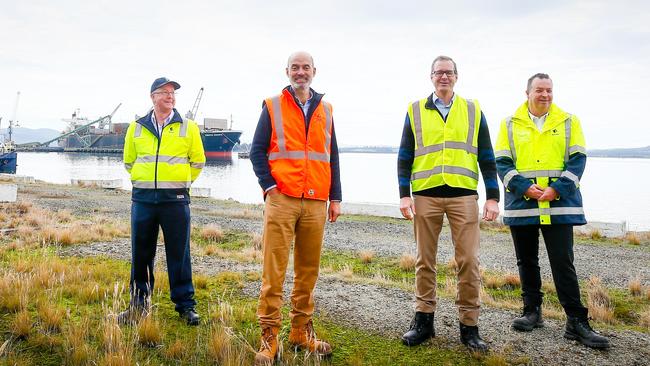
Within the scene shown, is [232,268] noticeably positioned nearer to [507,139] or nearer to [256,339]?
[256,339]

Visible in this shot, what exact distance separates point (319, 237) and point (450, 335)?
1460mm

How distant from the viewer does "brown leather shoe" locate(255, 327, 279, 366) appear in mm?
2993

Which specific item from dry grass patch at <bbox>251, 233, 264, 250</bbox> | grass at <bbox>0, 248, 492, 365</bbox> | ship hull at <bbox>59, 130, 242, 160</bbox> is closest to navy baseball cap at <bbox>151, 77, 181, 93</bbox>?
grass at <bbox>0, 248, 492, 365</bbox>

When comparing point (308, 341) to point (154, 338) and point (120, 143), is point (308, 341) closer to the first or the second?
point (154, 338)

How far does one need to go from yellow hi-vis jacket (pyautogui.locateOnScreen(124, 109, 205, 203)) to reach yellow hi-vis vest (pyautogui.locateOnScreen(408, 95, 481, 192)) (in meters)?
2.00

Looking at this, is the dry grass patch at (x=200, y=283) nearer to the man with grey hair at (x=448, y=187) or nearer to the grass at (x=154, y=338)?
the grass at (x=154, y=338)

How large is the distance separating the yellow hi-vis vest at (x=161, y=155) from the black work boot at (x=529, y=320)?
3169mm

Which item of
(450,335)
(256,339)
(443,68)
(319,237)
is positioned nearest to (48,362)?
(256,339)

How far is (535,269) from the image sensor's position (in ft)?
13.1

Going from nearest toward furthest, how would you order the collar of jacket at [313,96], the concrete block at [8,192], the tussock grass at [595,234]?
the collar of jacket at [313,96], the tussock grass at [595,234], the concrete block at [8,192]

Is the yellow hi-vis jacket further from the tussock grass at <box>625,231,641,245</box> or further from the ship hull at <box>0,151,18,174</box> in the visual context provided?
the ship hull at <box>0,151,18,174</box>

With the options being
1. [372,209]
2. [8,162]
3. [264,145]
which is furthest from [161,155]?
[8,162]

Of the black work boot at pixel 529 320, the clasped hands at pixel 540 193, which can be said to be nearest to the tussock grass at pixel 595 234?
the black work boot at pixel 529 320

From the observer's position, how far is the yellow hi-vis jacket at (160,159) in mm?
3830
